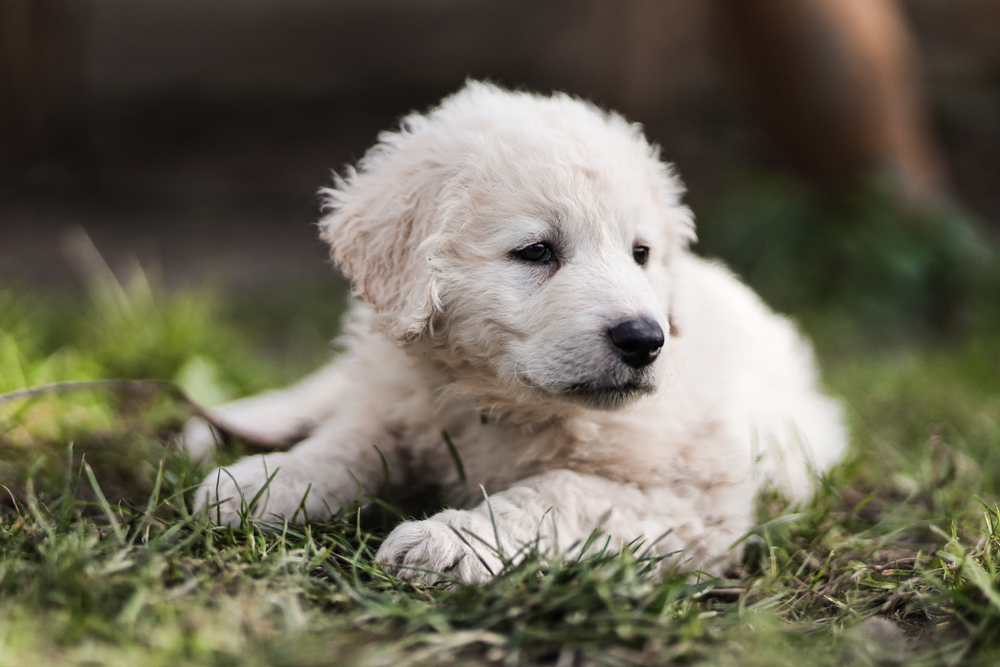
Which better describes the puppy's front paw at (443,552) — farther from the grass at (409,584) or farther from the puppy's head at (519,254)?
the puppy's head at (519,254)

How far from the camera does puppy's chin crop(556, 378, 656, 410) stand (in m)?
2.46

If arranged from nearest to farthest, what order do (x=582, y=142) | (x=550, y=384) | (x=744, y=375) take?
(x=550, y=384) < (x=582, y=142) < (x=744, y=375)

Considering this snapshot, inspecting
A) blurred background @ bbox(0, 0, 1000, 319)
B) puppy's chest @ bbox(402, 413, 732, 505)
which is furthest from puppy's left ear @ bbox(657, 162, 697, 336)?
blurred background @ bbox(0, 0, 1000, 319)

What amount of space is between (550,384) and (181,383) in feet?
7.79

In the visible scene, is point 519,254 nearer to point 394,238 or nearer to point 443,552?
point 394,238

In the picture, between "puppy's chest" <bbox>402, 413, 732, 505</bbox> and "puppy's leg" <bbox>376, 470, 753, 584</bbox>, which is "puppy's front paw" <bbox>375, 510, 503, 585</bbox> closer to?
"puppy's leg" <bbox>376, 470, 753, 584</bbox>

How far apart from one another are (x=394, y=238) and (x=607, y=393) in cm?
84

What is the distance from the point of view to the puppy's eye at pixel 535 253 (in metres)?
2.57

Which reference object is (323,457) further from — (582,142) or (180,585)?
(582,142)

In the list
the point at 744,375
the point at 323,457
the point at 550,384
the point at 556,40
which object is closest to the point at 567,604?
the point at 550,384

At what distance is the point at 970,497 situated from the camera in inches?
122

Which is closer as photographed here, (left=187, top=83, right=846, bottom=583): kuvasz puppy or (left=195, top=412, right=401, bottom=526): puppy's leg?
(left=187, top=83, right=846, bottom=583): kuvasz puppy

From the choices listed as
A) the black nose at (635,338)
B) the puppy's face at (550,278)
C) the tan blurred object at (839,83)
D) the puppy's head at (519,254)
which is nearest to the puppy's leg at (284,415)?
the puppy's head at (519,254)

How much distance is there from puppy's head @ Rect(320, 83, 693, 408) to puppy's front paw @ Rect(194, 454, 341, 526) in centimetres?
55
